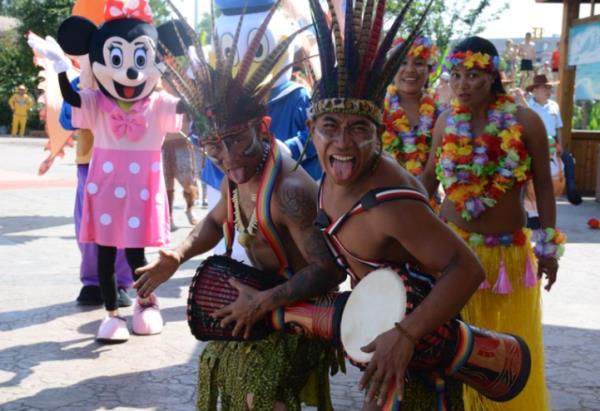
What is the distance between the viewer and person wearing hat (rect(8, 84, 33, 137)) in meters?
28.8

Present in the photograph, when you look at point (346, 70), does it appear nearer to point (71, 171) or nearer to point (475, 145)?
point (475, 145)

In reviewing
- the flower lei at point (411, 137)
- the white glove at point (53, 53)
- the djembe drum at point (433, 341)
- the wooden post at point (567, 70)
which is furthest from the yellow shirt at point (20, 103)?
the djembe drum at point (433, 341)

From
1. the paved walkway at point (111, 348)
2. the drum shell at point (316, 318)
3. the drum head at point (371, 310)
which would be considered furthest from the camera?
the paved walkway at point (111, 348)

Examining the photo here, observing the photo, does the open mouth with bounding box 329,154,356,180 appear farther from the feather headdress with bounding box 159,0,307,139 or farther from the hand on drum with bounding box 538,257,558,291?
the hand on drum with bounding box 538,257,558,291

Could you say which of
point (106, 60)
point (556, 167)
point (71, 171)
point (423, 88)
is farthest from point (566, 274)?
point (71, 171)

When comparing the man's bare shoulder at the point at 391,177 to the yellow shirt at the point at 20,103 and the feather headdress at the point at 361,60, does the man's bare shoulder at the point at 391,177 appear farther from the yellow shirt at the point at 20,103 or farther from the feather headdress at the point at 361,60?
the yellow shirt at the point at 20,103

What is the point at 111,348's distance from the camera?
4699mm

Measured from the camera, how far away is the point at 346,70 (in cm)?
236

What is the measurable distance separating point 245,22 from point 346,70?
2.33 m

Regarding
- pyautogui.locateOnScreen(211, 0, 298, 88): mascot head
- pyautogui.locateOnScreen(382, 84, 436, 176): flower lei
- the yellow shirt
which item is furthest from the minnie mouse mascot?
the yellow shirt

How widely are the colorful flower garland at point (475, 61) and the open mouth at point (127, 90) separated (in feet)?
6.81

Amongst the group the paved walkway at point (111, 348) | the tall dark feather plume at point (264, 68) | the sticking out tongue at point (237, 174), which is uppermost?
the tall dark feather plume at point (264, 68)

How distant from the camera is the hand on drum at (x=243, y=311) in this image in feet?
8.68

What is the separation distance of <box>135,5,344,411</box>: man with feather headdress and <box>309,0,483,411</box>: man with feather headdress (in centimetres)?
23
